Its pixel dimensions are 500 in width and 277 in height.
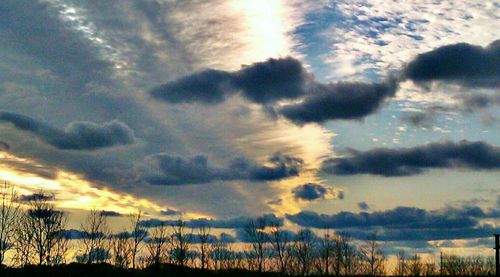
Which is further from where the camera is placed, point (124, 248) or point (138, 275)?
point (124, 248)

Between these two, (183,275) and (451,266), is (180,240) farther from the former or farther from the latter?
(451,266)

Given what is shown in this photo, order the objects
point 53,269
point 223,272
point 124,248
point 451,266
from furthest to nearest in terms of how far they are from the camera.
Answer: point 451,266 → point 124,248 → point 223,272 → point 53,269

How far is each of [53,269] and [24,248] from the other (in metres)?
22.6

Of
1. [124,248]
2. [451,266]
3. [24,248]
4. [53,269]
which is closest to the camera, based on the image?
[53,269]

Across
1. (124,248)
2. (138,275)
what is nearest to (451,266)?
(124,248)

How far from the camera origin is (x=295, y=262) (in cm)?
10688

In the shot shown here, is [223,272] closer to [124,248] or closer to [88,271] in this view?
[88,271]

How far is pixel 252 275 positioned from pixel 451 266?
55.6 m

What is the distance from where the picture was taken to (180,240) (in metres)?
107

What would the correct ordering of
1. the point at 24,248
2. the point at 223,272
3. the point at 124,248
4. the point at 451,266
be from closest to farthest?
the point at 223,272 → the point at 24,248 → the point at 124,248 → the point at 451,266

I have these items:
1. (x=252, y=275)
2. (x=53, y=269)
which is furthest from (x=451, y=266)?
(x=53, y=269)

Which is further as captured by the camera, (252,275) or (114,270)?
(252,275)

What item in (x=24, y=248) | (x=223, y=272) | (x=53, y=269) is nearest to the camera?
(x=53, y=269)

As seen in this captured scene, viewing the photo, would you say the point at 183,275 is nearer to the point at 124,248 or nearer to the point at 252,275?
the point at 252,275
